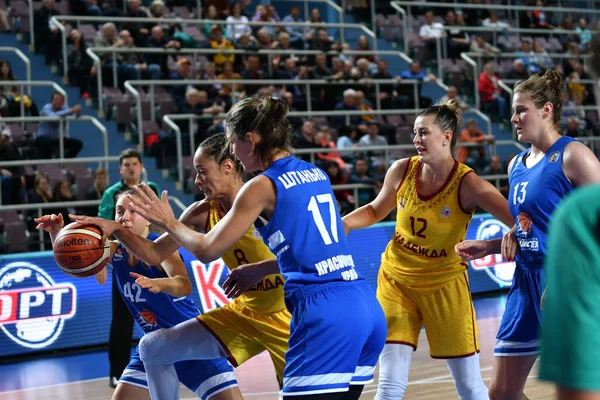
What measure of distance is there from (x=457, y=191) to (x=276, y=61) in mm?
11519

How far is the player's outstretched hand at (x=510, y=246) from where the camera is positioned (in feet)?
15.0

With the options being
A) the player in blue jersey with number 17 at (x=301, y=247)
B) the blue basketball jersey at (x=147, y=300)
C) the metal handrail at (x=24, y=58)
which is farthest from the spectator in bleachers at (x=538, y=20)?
the player in blue jersey with number 17 at (x=301, y=247)

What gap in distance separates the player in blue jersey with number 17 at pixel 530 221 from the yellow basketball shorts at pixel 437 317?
24 cm

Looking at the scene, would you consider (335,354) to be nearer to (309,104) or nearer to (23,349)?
(23,349)

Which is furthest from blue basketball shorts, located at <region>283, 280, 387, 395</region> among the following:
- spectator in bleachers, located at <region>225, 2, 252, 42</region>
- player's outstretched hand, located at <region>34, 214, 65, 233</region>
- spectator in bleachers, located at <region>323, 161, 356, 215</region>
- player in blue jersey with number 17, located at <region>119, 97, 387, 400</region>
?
spectator in bleachers, located at <region>225, 2, 252, 42</region>

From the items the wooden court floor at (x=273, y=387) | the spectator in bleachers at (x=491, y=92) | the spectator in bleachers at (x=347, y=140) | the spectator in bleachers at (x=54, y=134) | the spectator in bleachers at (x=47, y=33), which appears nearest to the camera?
the wooden court floor at (x=273, y=387)

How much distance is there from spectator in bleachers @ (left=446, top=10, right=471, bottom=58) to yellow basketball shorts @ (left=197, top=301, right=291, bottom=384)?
50.9ft

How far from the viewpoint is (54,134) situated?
12.6 m

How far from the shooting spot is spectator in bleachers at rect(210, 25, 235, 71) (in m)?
15.7

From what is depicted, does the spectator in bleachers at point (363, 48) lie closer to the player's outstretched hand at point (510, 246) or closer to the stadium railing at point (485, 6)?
the stadium railing at point (485, 6)

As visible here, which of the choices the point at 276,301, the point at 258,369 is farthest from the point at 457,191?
the point at 258,369

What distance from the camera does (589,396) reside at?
1474 millimetres

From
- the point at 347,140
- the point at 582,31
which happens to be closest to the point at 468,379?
the point at 347,140

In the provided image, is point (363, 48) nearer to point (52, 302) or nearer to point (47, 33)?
point (47, 33)
